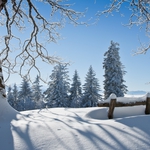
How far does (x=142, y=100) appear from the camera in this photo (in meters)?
5.83

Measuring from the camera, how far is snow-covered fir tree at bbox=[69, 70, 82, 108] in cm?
2848

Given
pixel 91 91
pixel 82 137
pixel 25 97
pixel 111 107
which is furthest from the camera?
pixel 25 97

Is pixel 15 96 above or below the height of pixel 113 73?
below

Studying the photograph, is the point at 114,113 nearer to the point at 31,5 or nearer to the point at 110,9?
the point at 110,9

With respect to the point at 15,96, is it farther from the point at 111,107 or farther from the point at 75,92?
the point at 111,107

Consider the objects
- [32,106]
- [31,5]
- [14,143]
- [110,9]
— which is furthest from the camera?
[32,106]

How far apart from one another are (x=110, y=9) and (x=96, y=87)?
69.1 feet

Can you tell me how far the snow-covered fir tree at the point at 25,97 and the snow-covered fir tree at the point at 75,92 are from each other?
1061 cm

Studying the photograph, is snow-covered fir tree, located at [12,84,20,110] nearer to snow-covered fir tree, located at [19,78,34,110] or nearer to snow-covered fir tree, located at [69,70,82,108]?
snow-covered fir tree, located at [19,78,34,110]

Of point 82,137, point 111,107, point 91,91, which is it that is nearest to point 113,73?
point 91,91

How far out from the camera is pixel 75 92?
29188 millimetres

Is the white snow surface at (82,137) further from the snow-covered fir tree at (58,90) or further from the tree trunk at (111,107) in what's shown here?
the snow-covered fir tree at (58,90)

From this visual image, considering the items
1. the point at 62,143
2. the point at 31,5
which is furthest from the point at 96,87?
the point at 62,143

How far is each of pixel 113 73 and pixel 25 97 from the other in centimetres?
2214
